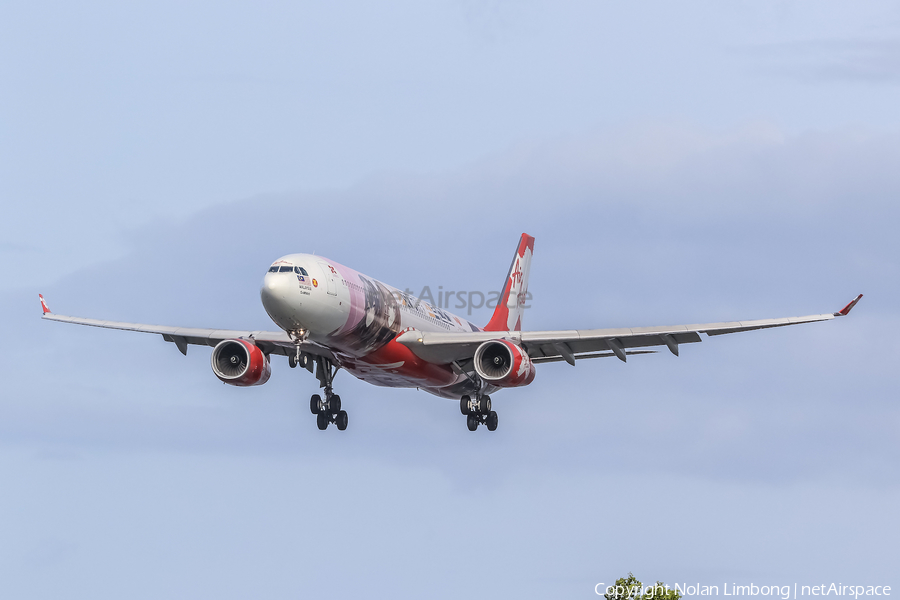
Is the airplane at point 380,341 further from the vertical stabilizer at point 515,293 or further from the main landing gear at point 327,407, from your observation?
the vertical stabilizer at point 515,293

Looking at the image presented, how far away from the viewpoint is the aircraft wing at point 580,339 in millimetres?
49562

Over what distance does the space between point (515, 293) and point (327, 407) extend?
20223 millimetres

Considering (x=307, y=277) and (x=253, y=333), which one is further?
(x=253, y=333)

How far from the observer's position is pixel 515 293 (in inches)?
2800

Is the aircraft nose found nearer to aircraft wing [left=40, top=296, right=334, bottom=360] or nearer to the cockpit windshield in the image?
the cockpit windshield

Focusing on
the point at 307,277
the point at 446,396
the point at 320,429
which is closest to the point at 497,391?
the point at 446,396

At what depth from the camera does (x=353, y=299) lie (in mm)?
46562

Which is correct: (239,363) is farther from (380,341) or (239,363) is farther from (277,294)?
(277,294)

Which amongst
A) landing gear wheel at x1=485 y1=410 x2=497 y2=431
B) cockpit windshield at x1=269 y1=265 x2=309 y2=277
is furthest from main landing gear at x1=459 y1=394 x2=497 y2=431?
cockpit windshield at x1=269 y1=265 x2=309 y2=277

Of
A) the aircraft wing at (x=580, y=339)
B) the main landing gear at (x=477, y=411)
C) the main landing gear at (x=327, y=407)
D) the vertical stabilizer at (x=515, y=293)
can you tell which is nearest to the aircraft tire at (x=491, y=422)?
the main landing gear at (x=477, y=411)

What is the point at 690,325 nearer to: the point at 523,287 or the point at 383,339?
the point at 383,339

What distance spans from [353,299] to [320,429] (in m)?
9.91

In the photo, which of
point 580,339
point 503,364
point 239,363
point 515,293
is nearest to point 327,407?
point 239,363

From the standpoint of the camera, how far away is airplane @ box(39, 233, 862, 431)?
146 ft
